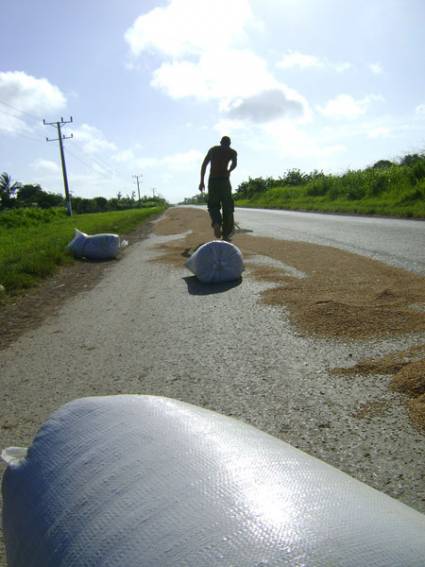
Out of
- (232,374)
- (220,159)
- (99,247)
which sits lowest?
(232,374)

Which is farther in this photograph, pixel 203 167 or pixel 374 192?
pixel 374 192

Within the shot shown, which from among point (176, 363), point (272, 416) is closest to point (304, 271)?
point (176, 363)

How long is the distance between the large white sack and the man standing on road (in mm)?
7967

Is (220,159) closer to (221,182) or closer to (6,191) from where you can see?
(221,182)

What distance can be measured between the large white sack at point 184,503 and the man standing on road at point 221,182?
797cm

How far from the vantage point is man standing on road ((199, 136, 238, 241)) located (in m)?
8.91

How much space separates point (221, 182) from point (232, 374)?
681 cm

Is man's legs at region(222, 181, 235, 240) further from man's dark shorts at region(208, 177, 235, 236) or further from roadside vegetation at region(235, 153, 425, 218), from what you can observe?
roadside vegetation at region(235, 153, 425, 218)

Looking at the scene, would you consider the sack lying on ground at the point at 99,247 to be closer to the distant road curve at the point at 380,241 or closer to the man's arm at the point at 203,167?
the man's arm at the point at 203,167

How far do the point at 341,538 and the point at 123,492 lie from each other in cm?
40

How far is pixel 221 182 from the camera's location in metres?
9.11

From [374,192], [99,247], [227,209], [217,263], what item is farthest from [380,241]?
[374,192]

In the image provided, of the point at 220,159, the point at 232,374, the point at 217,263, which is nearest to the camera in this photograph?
the point at 232,374

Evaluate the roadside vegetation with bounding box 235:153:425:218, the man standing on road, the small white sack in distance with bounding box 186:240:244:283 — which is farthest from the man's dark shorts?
the roadside vegetation with bounding box 235:153:425:218
